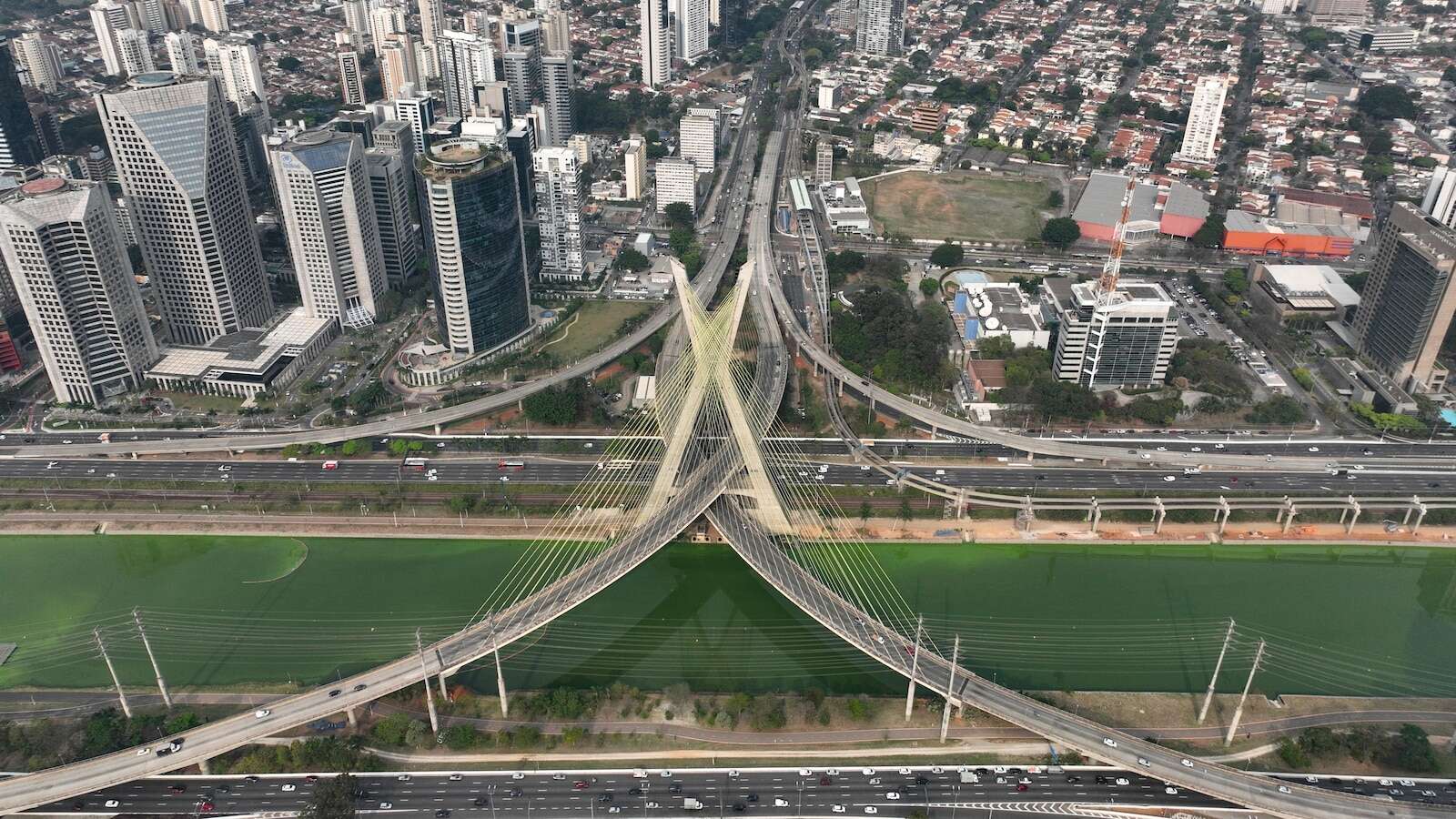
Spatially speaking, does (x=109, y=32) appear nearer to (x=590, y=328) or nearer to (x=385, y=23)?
(x=385, y=23)

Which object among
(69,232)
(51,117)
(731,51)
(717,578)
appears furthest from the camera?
(731,51)

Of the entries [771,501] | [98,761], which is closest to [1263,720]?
[771,501]

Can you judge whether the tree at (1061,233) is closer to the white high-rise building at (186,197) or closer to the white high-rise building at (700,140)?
the white high-rise building at (700,140)

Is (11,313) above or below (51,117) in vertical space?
below

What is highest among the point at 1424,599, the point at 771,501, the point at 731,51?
the point at 731,51

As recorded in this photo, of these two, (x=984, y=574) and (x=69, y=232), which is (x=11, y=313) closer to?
(x=69, y=232)

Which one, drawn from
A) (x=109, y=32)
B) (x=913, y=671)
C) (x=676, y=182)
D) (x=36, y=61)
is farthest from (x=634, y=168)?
(x=109, y=32)

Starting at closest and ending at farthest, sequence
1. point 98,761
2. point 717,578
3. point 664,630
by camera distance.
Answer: point 98,761 → point 664,630 → point 717,578

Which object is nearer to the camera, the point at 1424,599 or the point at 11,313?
the point at 1424,599
